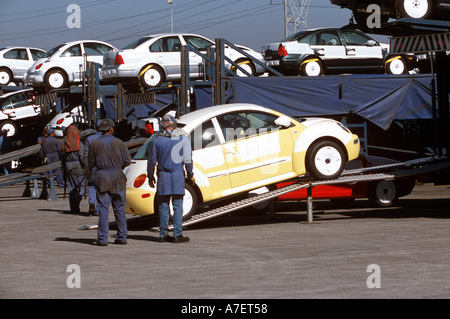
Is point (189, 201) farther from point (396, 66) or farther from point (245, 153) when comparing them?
point (396, 66)

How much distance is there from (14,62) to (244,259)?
27343mm

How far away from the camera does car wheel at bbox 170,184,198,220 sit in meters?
13.4

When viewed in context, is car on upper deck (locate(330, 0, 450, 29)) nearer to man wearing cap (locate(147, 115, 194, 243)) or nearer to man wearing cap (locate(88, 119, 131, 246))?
man wearing cap (locate(147, 115, 194, 243))

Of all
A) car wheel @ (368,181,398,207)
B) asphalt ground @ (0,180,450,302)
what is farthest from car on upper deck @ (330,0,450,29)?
car wheel @ (368,181,398,207)

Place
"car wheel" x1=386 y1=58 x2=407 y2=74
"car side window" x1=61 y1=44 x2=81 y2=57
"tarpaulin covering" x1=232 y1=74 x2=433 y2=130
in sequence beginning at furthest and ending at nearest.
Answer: "car side window" x1=61 y1=44 x2=81 y2=57
"car wheel" x1=386 y1=58 x2=407 y2=74
"tarpaulin covering" x1=232 y1=74 x2=433 y2=130

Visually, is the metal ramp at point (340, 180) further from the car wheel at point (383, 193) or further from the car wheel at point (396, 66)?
the car wheel at point (396, 66)

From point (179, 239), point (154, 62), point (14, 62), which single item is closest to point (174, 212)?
point (179, 239)

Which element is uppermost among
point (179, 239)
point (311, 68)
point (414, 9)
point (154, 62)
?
point (414, 9)

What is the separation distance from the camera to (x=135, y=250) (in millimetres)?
11461

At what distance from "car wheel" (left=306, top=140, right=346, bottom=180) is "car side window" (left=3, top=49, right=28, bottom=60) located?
78.2 ft

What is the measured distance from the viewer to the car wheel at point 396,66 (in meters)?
26.7

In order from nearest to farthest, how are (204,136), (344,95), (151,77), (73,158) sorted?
(204,136), (73,158), (344,95), (151,77)

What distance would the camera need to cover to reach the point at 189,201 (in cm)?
1348
